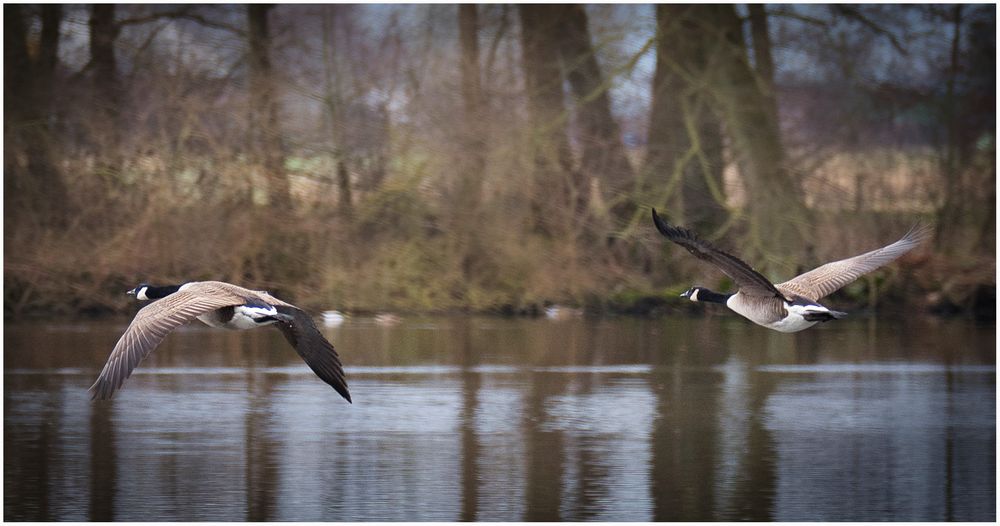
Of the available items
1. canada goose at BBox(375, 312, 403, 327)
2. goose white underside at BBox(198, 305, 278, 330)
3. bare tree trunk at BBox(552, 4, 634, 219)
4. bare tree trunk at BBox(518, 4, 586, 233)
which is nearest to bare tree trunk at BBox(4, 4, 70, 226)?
canada goose at BBox(375, 312, 403, 327)

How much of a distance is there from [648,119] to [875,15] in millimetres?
3813

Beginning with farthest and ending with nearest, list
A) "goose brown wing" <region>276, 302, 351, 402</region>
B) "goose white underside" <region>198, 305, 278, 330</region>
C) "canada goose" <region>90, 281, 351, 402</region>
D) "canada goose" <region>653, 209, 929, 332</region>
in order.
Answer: "goose brown wing" <region>276, 302, 351, 402</region>, "goose white underside" <region>198, 305, 278, 330</region>, "canada goose" <region>653, 209, 929, 332</region>, "canada goose" <region>90, 281, 351, 402</region>

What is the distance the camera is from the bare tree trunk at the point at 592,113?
2123 centimetres

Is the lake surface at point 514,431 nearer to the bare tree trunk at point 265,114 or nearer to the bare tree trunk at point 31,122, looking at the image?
the bare tree trunk at point 31,122

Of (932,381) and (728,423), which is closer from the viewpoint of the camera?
(728,423)

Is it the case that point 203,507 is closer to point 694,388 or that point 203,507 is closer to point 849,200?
point 694,388

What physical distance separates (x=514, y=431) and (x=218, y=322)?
4.01 metres

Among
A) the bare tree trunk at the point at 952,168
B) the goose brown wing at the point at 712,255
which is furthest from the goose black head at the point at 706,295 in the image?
the bare tree trunk at the point at 952,168

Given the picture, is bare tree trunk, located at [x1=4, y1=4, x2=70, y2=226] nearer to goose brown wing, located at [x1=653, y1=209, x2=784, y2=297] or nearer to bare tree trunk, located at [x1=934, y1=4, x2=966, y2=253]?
bare tree trunk, located at [x1=934, y1=4, x2=966, y2=253]

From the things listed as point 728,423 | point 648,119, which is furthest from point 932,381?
point 648,119

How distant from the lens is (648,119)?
2145 centimetres

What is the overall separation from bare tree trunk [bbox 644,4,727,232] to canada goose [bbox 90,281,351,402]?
548 inches

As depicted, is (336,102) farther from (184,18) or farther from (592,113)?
(592,113)

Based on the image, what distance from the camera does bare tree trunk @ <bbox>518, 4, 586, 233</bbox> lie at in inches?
827
